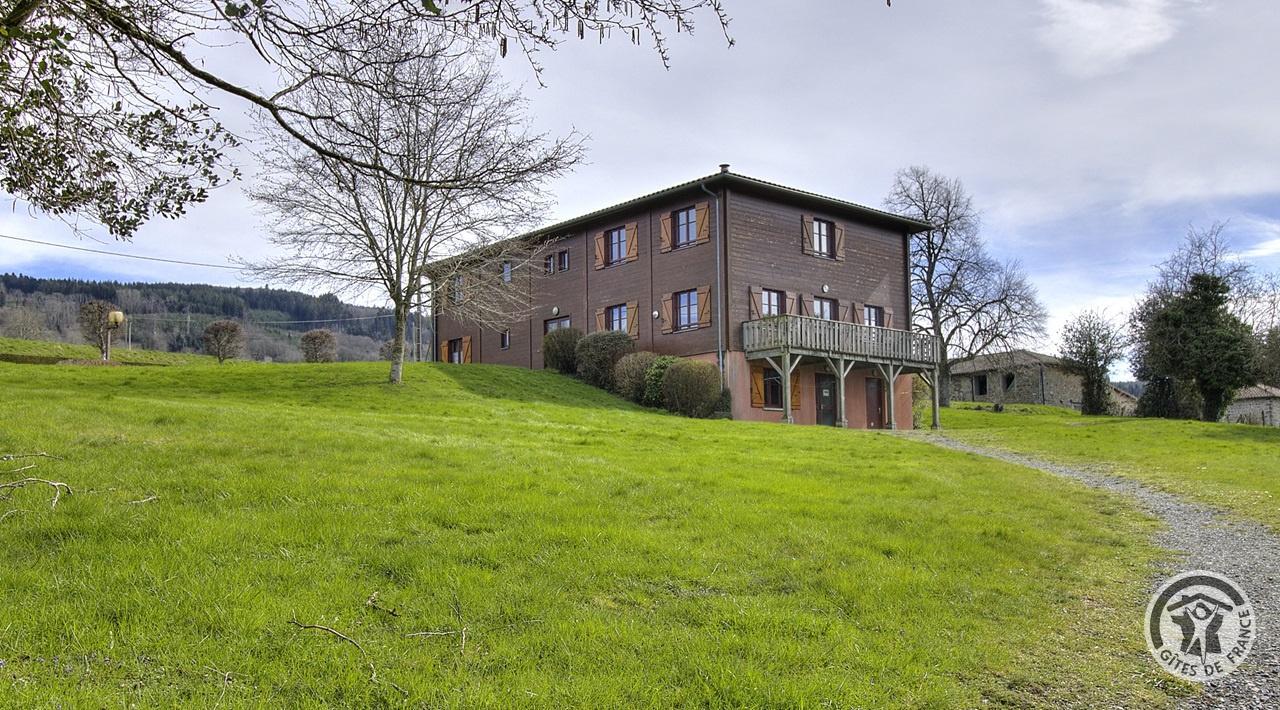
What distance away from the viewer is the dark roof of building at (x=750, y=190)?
24703mm

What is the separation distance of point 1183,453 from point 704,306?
41.0 ft

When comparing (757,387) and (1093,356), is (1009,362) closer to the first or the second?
(1093,356)

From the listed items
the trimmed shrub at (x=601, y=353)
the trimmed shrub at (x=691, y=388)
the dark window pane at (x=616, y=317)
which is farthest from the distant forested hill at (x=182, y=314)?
the trimmed shrub at (x=691, y=388)

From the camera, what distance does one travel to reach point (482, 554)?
5.87 metres

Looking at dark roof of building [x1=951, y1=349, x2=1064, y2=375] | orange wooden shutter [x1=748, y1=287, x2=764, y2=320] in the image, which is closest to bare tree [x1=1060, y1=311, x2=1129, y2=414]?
dark roof of building [x1=951, y1=349, x2=1064, y2=375]

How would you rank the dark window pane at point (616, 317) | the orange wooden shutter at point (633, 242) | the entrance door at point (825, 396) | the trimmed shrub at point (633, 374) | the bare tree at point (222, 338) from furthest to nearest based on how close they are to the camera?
the bare tree at point (222, 338)
the dark window pane at point (616, 317)
the orange wooden shutter at point (633, 242)
the entrance door at point (825, 396)
the trimmed shrub at point (633, 374)

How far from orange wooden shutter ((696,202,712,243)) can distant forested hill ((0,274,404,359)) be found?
1181 inches

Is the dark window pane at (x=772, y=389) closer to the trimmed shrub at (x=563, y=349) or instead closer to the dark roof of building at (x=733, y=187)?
the dark roof of building at (x=733, y=187)

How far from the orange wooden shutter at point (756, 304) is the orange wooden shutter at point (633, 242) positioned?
14.2 ft

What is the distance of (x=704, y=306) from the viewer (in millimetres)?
25266

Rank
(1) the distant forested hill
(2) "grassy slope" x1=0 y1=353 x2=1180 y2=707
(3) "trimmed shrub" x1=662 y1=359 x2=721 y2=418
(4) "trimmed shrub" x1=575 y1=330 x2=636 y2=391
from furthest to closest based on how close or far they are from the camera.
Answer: (1) the distant forested hill, (4) "trimmed shrub" x1=575 y1=330 x2=636 y2=391, (3) "trimmed shrub" x1=662 y1=359 x2=721 y2=418, (2) "grassy slope" x1=0 y1=353 x2=1180 y2=707

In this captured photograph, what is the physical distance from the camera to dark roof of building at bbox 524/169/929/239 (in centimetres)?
2470

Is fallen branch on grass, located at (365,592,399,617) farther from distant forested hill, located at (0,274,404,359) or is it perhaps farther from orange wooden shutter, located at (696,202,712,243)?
distant forested hill, located at (0,274,404,359)

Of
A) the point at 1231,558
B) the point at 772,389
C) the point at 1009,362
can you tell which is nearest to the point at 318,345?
the point at 772,389
